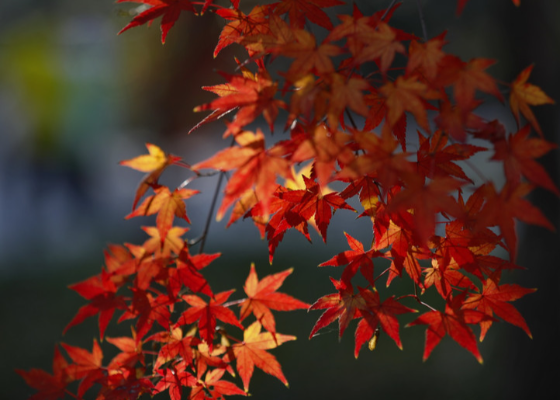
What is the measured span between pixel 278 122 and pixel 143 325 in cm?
889

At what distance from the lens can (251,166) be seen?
2.69ft

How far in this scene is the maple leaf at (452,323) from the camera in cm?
101

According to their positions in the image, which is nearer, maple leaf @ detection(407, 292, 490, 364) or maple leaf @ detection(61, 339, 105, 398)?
maple leaf @ detection(407, 292, 490, 364)

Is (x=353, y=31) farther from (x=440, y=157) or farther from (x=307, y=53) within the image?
(x=440, y=157)

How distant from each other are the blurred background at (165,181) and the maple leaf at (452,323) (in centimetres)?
119

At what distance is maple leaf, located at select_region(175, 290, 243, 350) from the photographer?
1125mm

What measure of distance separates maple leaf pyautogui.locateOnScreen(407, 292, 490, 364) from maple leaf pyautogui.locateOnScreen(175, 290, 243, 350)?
1.36ft

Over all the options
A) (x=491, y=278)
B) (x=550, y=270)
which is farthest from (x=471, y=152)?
(x=550, y=270)

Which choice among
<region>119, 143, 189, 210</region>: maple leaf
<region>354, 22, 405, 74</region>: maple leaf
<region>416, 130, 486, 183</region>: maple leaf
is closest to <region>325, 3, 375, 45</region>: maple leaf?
<region>354, 22, 405, 74</region>: maple leaf

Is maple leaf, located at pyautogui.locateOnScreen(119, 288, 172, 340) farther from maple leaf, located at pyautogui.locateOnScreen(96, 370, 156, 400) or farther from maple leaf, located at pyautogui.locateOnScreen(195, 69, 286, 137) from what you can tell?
maple leaf, located at pyautogui.locateOnScreen(195, 69, 286, 137)

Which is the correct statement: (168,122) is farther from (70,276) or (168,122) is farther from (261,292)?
(261,292)

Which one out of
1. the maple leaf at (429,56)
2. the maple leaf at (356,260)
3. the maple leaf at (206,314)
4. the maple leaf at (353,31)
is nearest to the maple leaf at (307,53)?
the maple leaf at (353,31)

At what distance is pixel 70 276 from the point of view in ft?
17.5

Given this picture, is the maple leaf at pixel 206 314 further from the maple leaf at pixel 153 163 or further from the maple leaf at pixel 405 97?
the maple leaf at pixel 405 97
